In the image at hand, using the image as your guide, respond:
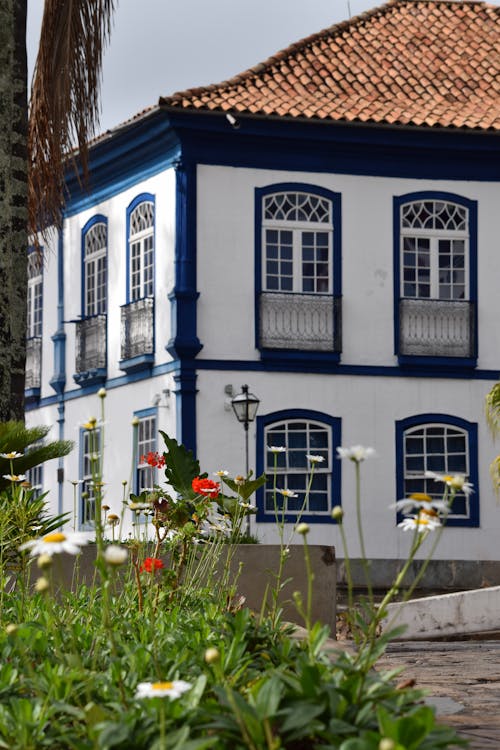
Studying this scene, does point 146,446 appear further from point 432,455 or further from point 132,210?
point 432,455

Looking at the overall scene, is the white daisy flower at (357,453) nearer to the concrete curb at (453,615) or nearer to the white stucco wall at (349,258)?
the concrete curb at (453,615)

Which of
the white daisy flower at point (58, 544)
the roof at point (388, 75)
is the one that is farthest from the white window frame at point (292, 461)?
the white daisy flower at point (58, 544)

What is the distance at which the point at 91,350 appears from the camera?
2700 cm

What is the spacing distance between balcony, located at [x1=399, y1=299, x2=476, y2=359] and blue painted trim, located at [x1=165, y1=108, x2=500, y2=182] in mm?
2210

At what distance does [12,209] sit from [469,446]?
15.4m

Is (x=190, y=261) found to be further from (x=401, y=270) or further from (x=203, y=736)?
(x=203, y=736)

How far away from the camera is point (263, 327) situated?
2441 centimetres

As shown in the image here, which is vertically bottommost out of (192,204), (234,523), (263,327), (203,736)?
(203,736)

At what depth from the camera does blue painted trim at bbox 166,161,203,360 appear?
78.8 feet

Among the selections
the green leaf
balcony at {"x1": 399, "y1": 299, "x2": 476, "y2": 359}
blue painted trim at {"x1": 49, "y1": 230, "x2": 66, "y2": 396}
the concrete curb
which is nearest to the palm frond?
the green leaf

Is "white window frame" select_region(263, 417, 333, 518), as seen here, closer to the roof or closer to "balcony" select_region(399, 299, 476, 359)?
"balcony" select_region(399, 299, 476, 359)

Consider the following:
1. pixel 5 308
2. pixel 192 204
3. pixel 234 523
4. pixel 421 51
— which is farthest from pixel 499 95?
pixel 234 523

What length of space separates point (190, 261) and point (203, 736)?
20.8 m

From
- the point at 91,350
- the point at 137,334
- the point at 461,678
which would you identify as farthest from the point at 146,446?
the point at 461,678
